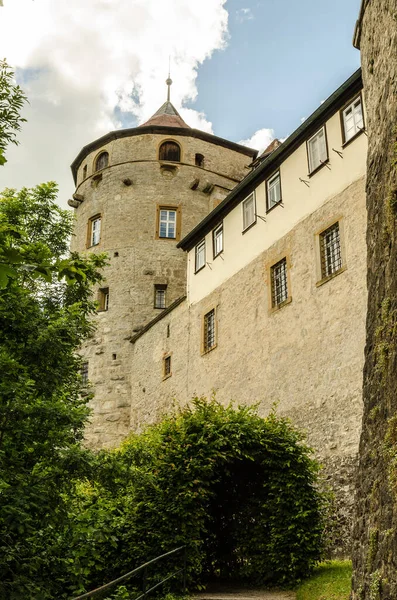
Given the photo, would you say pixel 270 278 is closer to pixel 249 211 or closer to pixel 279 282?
pixel 279 282

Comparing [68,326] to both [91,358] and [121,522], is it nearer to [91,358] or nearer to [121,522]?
[121,522]

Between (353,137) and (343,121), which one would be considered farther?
(343,121)

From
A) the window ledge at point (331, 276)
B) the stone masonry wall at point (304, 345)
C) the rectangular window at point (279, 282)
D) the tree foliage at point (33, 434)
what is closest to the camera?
the tree foliage at point (33, 434)

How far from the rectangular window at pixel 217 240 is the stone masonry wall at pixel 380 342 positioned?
14.1m

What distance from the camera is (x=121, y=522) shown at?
34.5 feet

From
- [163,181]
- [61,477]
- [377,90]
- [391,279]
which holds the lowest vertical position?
[61,477]

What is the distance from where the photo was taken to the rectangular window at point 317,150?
16188mm

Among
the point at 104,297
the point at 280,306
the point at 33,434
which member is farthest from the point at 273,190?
the point at 33,434

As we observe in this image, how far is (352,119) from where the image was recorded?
49.9ft

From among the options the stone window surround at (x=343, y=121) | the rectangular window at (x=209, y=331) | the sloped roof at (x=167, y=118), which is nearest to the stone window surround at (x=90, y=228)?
the sloped roof at (x=167, y=118)

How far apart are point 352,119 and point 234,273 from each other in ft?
20.4

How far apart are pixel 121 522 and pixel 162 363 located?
13.1 metres

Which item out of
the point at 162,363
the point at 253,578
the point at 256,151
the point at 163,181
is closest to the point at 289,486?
the point at 253,578

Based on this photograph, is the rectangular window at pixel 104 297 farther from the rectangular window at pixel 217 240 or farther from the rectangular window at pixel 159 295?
the rectangular window at pixel 217 240
